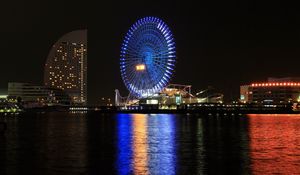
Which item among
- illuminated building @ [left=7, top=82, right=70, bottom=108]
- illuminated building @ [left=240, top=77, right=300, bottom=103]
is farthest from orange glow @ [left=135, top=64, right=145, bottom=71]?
illuminated building @ [left=7, top=82, right=70, bottom=108]

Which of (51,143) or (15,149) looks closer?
(15,149)

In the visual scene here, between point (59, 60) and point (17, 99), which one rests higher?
point (59, 60)

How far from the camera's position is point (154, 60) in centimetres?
8550

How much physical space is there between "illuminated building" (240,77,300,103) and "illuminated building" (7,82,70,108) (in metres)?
67.8

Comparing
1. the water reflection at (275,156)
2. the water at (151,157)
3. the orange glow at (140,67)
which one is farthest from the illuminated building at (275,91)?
the water at (151,157)

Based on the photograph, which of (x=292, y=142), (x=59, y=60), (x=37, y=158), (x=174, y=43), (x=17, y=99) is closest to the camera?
(x=37, y=158)

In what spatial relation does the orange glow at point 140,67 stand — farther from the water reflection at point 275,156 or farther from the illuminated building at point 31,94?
the illuminated building at point 31,94

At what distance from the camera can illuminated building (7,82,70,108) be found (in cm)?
16625

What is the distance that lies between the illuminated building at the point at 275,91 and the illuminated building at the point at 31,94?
2669 inches

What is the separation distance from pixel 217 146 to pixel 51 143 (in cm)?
1146

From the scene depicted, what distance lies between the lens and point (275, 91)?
502 ft

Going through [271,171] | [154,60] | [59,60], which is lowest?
[271,171]

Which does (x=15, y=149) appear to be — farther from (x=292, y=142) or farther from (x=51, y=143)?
(x=292, y=142)

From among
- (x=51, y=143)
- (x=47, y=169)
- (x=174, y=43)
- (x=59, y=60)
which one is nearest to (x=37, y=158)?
(x=47, y=169)
